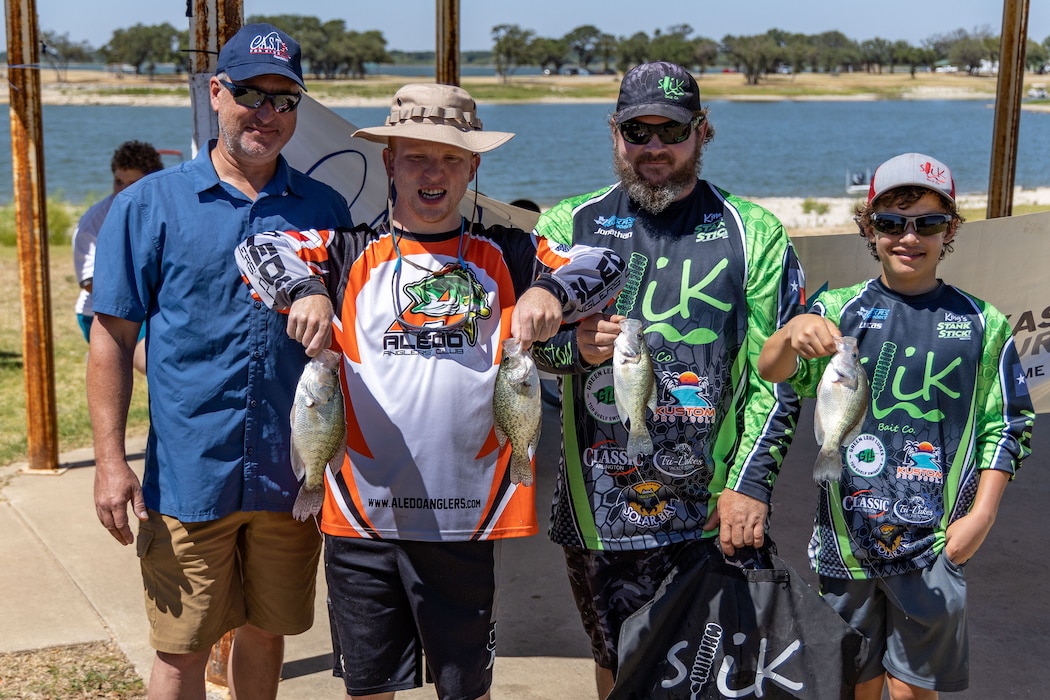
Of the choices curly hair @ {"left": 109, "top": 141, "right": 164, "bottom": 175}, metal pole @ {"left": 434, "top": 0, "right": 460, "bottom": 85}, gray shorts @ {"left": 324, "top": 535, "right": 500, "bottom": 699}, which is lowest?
gray shorts @ {"left": 324, "top": 535, "right": 500, "bottom": 699}

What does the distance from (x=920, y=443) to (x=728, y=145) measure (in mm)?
66763

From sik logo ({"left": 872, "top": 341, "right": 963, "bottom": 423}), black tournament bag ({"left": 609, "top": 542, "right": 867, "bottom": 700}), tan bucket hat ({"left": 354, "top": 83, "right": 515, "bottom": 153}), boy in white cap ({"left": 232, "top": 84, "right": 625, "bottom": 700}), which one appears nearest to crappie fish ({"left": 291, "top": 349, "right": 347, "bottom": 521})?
boy in white cap ({"left": 232, "top": 84, "right": 625, "bottom": 700})

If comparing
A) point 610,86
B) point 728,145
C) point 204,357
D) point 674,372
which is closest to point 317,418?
point 204,357

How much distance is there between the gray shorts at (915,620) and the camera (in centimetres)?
312

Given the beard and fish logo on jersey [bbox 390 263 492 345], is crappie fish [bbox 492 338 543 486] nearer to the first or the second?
fish logo on jersey [bbox 390 263 492 345]

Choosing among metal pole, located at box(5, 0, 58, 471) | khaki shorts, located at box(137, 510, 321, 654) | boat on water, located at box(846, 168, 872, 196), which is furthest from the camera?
boat on water, located at box(846, 168, 872, 196)

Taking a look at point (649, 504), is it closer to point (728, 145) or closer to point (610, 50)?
point (728, 145)

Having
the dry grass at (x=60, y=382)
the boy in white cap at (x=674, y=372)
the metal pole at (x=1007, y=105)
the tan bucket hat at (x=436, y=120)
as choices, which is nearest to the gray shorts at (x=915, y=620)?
the boy in white cap at (x=674, y=372)

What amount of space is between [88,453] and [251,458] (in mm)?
4590

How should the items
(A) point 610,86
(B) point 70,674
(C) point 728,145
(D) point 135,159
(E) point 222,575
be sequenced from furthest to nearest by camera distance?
1. (A) point 610,86
2. (C) point 728,145
3. (D) point 135,159
4. (B) point 70,674
5. (E) point 222,575

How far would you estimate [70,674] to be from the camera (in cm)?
424

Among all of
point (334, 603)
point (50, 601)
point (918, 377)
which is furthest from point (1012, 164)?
point (50, 601)

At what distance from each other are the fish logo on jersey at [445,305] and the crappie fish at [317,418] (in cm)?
25

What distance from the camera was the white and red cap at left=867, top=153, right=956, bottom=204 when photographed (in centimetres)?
314
